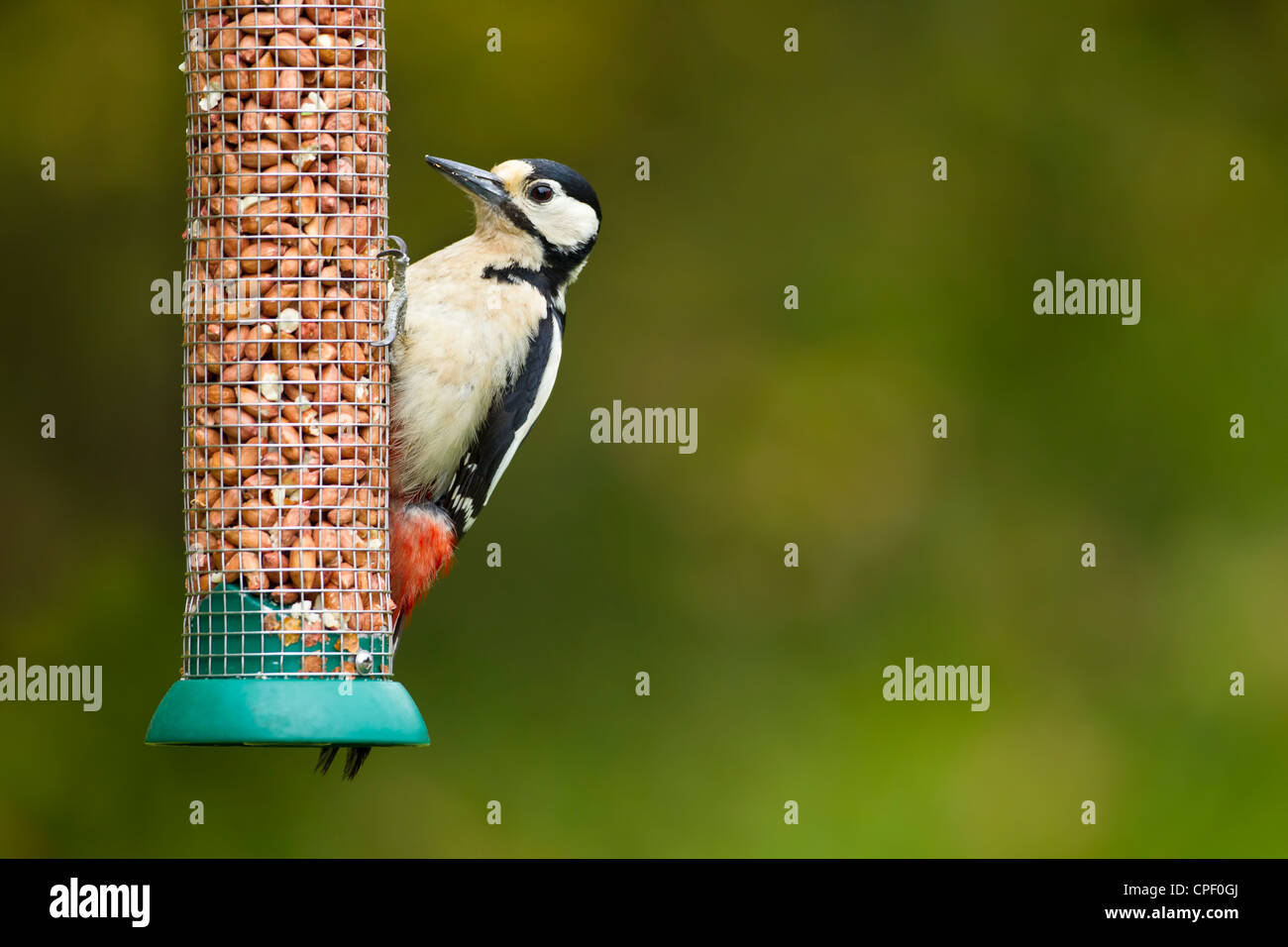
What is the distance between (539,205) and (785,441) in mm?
3806

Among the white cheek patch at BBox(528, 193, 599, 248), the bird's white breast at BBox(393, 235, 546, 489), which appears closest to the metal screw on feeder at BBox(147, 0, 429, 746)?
the bird's white breast at BBox(393, 235, 546, 489)

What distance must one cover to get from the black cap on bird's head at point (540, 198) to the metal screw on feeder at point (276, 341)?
1.89 ft

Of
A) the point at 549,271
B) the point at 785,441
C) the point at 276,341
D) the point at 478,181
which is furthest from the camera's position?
the point at 785,441

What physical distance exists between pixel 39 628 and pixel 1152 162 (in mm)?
5123

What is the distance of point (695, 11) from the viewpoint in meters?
7.99

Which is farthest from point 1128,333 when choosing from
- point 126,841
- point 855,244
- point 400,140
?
point 126,841

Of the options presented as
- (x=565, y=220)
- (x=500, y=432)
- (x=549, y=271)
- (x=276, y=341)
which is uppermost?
(x=565, y=220)

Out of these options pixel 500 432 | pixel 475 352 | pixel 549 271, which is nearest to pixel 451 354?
pixel 475 352

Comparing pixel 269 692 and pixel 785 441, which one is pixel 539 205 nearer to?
pixel 269 692

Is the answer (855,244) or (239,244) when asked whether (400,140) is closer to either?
(855,244)

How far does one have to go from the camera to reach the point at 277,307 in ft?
12.5

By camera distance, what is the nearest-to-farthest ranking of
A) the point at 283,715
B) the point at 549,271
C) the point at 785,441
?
the point at 283,715
the point at 549,271
the point at 785,441

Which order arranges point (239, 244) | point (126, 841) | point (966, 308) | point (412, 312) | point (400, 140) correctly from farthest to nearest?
point (966, 308) < point (400, 140) < point (126, 841) < point (412, 312) < point (239, 244)

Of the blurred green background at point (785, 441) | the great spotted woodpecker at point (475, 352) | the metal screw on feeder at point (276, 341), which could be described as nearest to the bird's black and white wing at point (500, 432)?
the great spotted woodpecker at point (475, 352)
